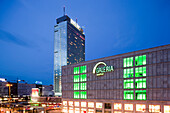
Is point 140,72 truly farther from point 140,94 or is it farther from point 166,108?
point 166,108

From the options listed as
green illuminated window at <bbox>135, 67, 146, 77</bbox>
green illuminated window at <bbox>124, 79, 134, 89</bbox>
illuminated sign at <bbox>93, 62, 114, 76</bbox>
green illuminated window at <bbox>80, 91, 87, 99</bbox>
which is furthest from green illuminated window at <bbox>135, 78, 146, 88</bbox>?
green illuminated window at <bbox>80, 91, 87, 99</bbox>

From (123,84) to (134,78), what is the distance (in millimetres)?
5110

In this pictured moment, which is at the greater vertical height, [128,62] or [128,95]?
[128,62]

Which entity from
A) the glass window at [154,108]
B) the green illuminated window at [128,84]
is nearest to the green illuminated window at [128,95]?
the green illuminated window at [128,84]

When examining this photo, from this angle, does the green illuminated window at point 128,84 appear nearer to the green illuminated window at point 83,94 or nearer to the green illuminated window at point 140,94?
the green illuminated window at point 140,94

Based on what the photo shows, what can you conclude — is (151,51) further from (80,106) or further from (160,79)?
(80,106)

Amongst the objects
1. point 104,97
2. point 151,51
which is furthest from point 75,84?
point 151,51

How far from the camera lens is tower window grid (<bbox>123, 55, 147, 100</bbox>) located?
52.2 m

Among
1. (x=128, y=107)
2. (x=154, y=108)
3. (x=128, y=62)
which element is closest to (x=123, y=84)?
(x=128, y=107)

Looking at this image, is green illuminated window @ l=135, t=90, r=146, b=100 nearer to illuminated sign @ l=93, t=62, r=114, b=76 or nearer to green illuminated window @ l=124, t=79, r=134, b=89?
green illuminated window @ l=124, t=79, r=134, b=89

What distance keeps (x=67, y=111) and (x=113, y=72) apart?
35.0 meters

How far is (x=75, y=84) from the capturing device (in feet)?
249

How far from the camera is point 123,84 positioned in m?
57.0

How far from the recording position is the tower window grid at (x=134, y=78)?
171 ft
